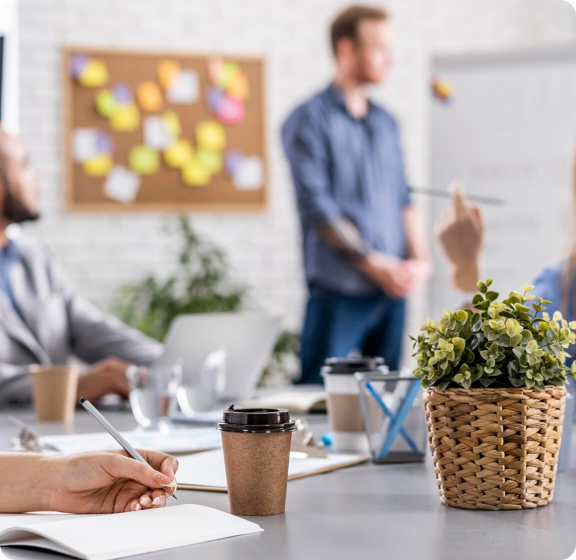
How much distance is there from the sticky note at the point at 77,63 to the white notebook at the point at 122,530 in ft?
10.5

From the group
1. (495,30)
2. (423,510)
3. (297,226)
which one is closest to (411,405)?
(423,510)

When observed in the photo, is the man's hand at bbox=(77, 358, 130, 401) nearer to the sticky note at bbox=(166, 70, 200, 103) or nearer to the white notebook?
the white notebook

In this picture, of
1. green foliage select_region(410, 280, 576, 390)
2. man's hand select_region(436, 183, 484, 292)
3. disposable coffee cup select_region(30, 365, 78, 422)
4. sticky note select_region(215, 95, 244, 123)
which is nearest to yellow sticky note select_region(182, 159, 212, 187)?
sticky note select_region(215, 95, 244, 123)

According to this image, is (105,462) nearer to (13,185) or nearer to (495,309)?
(495,309)

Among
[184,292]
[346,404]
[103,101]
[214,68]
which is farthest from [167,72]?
[346,404]

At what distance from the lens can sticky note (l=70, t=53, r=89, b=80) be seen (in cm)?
377

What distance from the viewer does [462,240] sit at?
204cm

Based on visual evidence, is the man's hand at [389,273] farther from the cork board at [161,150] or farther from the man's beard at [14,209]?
the man's beard at [14,209]

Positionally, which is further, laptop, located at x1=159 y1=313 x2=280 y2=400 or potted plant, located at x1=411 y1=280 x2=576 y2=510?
laptop, located at x1=159 y1=313 x2=280 y2=400

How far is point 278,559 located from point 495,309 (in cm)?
36

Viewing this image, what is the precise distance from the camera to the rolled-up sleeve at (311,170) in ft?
12.6

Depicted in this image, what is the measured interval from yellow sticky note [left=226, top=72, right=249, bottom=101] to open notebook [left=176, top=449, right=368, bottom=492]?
2948 mm

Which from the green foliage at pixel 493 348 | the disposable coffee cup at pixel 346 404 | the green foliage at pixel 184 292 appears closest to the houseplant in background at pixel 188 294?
the green foliage at pixel 184 292

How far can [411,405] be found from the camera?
1146 mm
